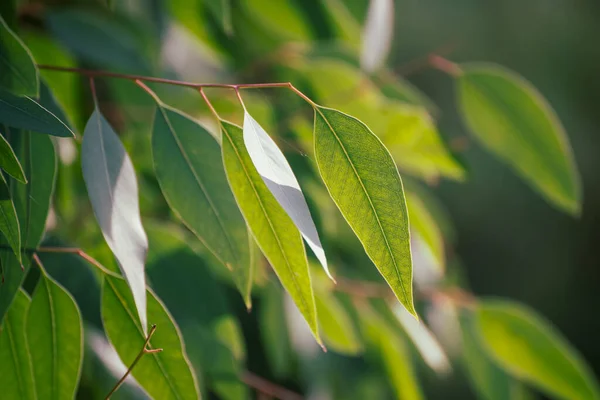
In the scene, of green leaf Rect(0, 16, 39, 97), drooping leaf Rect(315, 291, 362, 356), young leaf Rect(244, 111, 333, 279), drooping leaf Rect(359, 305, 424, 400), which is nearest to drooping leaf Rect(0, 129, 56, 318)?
green leaf Rect(0, 16, 39, 97)

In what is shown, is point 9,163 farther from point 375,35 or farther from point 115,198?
point 375,35

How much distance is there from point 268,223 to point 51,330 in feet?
0.48

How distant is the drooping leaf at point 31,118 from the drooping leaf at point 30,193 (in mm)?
58

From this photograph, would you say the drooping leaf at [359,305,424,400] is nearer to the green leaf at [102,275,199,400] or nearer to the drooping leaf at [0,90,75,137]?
the green leaf at [102,275,199,400]

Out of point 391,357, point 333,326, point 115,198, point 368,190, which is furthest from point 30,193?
point 391,357

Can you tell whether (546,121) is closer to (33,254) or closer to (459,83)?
(459,83)

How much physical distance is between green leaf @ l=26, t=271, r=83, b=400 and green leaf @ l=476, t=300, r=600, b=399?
0.47 metres

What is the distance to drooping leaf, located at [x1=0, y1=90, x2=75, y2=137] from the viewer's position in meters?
0.34

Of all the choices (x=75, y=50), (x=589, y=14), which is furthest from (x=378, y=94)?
(x=589, y=14)

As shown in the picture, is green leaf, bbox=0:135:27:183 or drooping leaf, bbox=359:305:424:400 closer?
green leaf, bbox=0:135:27:183

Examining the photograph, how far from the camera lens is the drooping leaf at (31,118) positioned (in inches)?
13.3

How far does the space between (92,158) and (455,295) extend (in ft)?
1.73

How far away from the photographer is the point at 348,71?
0.72 meters

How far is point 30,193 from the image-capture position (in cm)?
40
